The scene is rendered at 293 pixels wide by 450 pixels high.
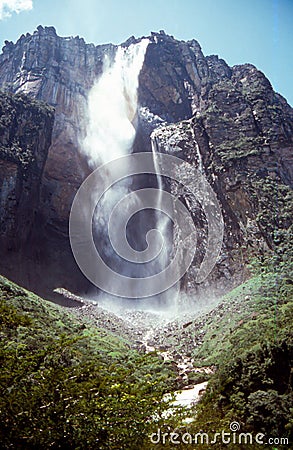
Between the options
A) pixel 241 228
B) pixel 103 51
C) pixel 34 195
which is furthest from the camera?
pixel 103 51

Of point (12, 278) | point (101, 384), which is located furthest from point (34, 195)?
point (101, 384)

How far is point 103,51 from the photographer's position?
4991cm

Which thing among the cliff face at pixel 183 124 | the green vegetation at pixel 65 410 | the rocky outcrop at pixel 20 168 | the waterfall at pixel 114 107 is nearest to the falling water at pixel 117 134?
the waterfall at pixel 114 107

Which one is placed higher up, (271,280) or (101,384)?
(271,280)

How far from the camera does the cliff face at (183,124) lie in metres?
27.0

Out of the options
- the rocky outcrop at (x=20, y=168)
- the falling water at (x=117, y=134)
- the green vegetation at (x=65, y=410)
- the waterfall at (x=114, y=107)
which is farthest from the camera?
the waterfall at (x=114, y=107)

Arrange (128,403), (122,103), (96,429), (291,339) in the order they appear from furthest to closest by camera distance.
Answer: (122,103)
(291,339)
(128,403)
(96,429)

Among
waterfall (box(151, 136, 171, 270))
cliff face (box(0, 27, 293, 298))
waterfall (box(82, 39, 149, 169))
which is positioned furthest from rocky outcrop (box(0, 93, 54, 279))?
waterfall (box(151, 136, 171, 270))

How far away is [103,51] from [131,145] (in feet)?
62.2

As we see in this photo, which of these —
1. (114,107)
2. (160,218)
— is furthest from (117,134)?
(160,218)

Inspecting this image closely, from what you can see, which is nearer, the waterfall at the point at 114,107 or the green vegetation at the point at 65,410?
the green vegetation at the point at 65,410

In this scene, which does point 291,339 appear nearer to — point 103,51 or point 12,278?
point 12,278

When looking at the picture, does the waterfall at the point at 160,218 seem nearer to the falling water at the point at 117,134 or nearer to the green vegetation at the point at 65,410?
the falling water at the point at 117,134

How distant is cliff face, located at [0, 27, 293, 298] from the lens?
1063 inches
